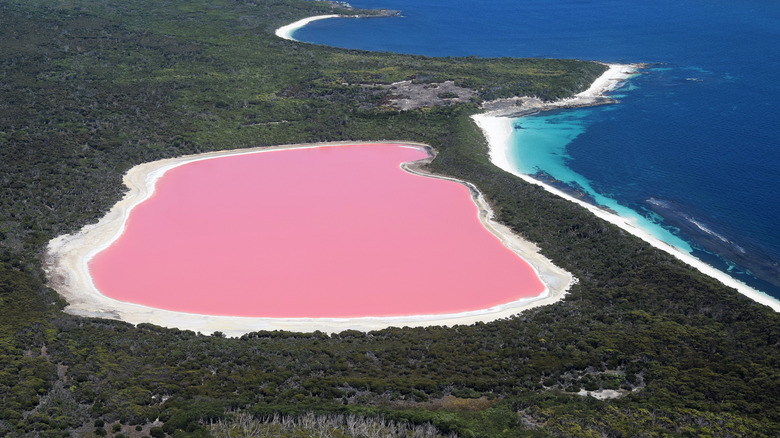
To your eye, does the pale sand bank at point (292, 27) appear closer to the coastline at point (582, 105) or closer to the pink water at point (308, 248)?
the coastline at point (582, 105)

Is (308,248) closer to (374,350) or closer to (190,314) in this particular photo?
(190,314)

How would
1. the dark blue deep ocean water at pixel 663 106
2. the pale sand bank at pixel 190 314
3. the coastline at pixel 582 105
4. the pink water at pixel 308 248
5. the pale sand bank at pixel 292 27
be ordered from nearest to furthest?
the pale sand bank at pixel 190 314, the pink water at pixel 308 248, the coastline at pixel 582 105, the dark blue deep ocean water at pixel 663 106, the pale sand bank at pixel 292 27

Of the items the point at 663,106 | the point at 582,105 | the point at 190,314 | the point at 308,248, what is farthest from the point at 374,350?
the point at 663,106

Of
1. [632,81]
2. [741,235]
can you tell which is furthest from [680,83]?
[741,235]

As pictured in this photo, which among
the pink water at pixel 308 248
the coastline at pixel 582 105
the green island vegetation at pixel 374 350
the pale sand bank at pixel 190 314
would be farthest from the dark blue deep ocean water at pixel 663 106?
the pink water at pixel 308 248

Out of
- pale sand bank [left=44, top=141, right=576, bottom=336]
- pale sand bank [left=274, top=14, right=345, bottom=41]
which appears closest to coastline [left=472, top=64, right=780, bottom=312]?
pale sand bank [left=44, top=141, right=576, bottom=336]

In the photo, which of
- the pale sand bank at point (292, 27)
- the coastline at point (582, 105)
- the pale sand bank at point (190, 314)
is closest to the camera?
the pale sand bank at point (190, 314)
